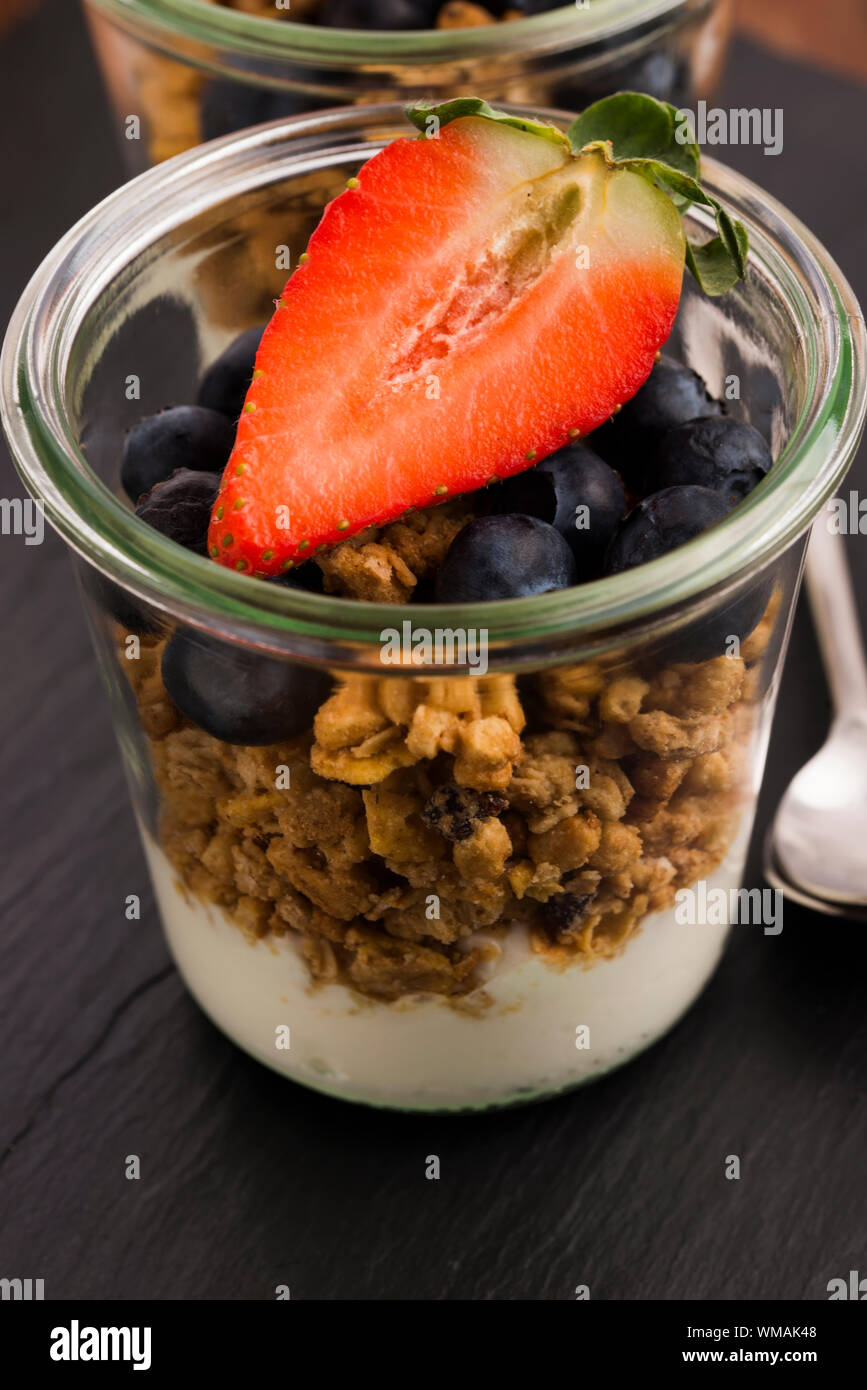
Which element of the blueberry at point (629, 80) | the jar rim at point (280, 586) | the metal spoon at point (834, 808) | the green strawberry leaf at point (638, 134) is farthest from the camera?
the blueberry at point (629, 80)

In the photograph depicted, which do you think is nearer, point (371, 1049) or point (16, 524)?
point (371, 1049)

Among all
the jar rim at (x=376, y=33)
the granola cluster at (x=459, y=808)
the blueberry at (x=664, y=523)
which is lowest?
the granola cluster at (x=459, y=808)

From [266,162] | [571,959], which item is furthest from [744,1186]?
[266,162]

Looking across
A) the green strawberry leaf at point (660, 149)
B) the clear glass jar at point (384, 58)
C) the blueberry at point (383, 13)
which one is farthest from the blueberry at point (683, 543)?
the blueberry at point (383, 13)

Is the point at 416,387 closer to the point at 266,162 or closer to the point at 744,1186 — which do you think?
the point at 266,162

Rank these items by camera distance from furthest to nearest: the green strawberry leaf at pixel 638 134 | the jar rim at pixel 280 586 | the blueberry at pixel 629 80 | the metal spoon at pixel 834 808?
the blueberry at pixel 629 80 < the metal spoon at pixel 834 808 < the green strawberry leaf at pixel 638 134 < the jar rim at pixel 280 586

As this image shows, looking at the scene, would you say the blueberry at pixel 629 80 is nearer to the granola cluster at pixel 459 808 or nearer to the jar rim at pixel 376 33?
the jar rim at pixel 376 33

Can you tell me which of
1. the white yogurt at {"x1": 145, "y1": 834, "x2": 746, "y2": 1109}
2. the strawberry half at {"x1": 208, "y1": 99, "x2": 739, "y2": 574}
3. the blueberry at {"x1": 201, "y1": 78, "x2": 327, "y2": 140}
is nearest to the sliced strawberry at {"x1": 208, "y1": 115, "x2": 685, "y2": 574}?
the strawberry half at {"x1": 208, "y1": 99, "x2": 739, "y2": 574}
